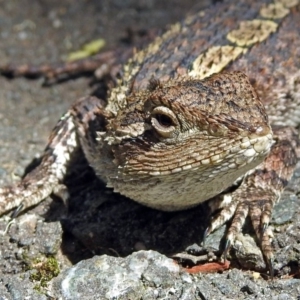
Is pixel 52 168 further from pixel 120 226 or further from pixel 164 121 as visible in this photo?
pixel 164 121

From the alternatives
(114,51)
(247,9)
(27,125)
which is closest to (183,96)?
(247,9)

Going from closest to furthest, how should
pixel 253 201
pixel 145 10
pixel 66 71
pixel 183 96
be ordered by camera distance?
pixel 183 96 → pixel 253 201 → pixel 66 71 → pixel 145 10

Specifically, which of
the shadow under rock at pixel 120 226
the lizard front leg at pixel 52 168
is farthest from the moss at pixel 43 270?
the lizard front leg at pixel 52 168

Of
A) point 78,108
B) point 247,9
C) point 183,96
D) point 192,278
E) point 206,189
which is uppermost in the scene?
point 247,9

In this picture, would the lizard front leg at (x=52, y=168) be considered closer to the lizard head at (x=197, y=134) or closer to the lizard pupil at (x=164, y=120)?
the lizard head at (x=197, y=134)

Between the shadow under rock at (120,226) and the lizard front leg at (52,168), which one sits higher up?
the lizard front leg at (52,168)

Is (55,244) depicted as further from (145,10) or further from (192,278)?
(145,10)

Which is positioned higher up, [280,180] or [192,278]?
[280,180]

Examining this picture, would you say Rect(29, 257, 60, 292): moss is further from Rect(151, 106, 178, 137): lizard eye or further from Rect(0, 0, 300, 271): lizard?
Rect(151, 106, 178, 137): lizard eye
